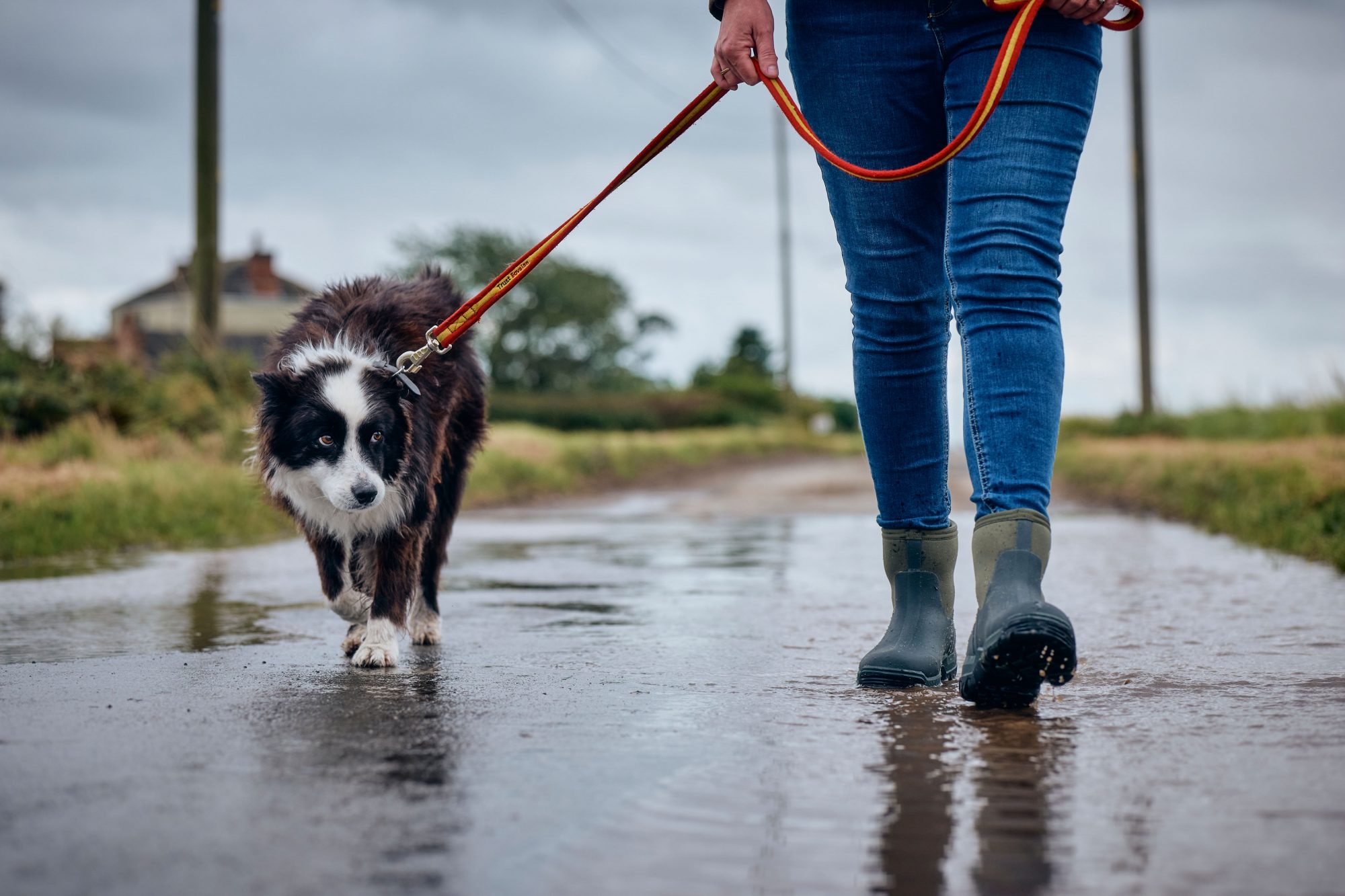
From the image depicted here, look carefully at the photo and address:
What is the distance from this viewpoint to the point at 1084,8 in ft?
9.86

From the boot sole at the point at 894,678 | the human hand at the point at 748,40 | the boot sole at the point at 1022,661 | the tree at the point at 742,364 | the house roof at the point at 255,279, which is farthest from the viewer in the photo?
the house roof at the point at 255,279

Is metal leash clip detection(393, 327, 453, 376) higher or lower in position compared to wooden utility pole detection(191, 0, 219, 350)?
lower

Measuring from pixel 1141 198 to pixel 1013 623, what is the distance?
2126 centimetres

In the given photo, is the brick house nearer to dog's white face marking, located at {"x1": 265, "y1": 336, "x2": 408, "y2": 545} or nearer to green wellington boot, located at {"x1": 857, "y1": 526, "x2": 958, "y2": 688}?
dog's white face marking, located at {"x1": 265, "y1": 336, "x2": 408, "y2": 545}

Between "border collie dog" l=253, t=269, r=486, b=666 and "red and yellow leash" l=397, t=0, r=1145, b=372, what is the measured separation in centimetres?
15

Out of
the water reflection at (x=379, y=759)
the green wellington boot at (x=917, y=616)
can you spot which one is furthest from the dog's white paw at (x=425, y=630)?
the green wellington boot at (x=917, y=616)

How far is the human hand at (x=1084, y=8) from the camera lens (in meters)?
2.99

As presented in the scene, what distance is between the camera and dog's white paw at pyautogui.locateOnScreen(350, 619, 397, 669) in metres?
3.75

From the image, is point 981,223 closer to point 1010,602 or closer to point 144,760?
point 1010,602

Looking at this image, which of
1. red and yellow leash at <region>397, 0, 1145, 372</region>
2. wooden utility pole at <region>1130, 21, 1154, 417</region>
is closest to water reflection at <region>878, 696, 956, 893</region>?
red and yellow leash at <region>397, 0, 1145, 372</region>

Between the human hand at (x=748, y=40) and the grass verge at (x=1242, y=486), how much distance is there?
3708mm

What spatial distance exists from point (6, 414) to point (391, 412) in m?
8.35

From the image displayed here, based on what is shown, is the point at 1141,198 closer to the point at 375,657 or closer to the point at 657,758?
the point at 375,657

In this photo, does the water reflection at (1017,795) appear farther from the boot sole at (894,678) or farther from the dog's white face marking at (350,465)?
the dog's white face marking at (350,465)
